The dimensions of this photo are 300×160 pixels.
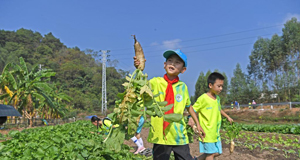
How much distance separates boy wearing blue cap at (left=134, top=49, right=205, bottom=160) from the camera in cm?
274

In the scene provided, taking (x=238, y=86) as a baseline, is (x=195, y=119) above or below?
below

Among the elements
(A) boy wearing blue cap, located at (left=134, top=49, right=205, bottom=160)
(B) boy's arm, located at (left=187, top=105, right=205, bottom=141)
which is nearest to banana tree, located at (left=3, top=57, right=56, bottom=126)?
(B) boy's arm, located at (left=187, top=105, right=205, bottom=141)

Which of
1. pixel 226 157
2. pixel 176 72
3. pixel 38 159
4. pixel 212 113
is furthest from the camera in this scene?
pixel 226 157

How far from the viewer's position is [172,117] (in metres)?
1.93

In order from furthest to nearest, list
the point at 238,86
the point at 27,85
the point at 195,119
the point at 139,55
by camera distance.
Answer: the point at 238,86 → the point at 27,85 → the point at 195,119 → the point at 139,55

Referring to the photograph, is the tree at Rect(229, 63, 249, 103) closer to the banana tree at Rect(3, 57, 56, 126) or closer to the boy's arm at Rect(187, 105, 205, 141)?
the banana tree at Rect(3, 57, 56, 126)

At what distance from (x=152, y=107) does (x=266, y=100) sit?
43.9m

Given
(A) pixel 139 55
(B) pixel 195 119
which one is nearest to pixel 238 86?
(B) pixel 195 119

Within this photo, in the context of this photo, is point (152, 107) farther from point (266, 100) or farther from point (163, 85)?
point (266, 100)

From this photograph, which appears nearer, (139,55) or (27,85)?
(139,55)

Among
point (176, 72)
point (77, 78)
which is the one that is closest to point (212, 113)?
point (176, 72)

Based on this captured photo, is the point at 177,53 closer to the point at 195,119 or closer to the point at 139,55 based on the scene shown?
the point at 139,55

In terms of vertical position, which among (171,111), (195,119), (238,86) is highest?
(238,86)

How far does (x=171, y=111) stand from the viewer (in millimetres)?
2752
